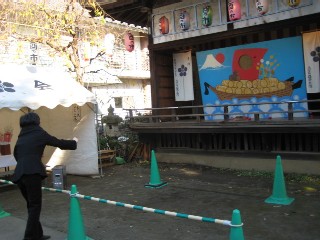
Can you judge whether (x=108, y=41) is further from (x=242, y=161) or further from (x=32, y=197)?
(x=32, y=197)

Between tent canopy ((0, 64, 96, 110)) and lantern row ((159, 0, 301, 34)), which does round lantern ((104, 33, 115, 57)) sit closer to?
lantern row ((159, 0, 301, 34))

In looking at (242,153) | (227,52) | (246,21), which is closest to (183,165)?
(242,153)

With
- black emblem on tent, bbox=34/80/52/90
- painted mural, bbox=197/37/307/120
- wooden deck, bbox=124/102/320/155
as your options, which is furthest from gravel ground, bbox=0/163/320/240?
black emblem on tent, bbox=34/80/52/90

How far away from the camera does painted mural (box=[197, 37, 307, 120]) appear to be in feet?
36.7

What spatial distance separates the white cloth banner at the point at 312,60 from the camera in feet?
35.1

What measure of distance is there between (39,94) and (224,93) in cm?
621

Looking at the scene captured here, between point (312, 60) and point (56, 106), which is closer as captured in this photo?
point (56, 106)

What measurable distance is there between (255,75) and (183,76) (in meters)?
A: 2.79

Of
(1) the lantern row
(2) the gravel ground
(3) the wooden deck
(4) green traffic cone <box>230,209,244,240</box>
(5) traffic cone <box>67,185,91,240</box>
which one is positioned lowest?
(2) the gravel ground

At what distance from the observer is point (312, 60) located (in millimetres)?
10758

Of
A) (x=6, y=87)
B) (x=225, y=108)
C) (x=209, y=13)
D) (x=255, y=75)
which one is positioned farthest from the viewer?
(x=255, y=75)

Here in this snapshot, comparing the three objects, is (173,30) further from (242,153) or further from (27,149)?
(27,149)

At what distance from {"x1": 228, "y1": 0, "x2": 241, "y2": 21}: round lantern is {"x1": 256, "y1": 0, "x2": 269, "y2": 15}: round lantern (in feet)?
1.93

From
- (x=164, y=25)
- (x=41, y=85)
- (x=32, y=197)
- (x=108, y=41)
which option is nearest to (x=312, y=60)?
(x=164, y=25)
